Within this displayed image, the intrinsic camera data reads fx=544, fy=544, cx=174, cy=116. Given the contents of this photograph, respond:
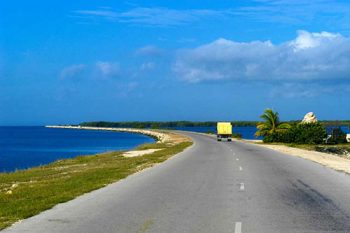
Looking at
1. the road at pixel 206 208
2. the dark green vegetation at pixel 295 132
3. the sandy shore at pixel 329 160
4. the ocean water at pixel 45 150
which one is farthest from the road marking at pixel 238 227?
the dark green vegetation at pixel 295 132

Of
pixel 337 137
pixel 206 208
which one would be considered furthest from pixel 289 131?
pixel 206 208

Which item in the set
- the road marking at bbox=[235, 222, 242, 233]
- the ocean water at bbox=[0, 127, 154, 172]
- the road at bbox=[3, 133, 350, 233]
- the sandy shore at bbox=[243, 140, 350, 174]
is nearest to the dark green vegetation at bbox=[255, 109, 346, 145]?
the ocean water at bbox=[0, 127, 154, 172]

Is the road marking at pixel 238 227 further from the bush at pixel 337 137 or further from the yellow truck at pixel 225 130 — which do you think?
the yellow truck at pixel 225 130

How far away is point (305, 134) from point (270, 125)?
10.1 metres

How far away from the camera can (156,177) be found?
835 inches

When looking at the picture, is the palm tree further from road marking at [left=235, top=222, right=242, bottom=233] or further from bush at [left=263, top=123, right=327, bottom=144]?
road marking at [left=235, top=222, right=242, bottom=233]

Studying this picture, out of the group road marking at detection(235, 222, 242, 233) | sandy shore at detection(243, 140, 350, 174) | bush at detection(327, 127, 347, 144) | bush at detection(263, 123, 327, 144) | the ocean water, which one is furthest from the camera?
bush at detection(327, 127, 347, 144)

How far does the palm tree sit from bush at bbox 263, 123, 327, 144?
3.19 m

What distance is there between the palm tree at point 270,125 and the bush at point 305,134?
10.5 feet

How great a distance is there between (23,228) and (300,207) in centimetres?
631

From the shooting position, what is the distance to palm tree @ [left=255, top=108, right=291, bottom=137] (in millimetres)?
79206

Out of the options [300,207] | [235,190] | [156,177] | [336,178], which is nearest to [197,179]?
[156,177]

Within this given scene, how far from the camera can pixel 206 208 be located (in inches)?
487

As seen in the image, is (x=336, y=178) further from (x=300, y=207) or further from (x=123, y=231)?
(x=123, y=231)
